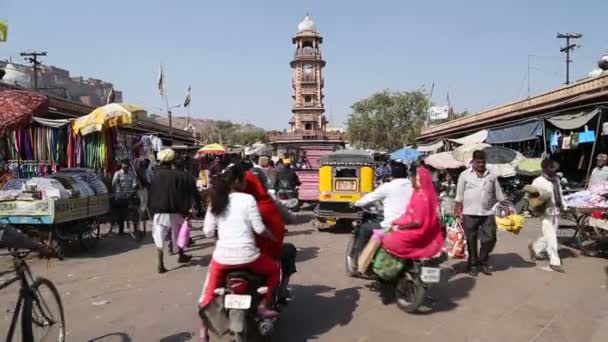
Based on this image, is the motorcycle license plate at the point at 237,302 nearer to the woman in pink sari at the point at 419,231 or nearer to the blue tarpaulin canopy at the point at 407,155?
the woman in pink sari at the point at 419,231

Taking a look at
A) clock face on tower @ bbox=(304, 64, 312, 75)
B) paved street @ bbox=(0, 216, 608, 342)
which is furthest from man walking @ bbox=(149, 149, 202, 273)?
clock face on tower @ bbox=(304, 64, 312, 75)

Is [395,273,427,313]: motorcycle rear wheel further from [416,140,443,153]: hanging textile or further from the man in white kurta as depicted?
[416,140,443,153]: hanging textile

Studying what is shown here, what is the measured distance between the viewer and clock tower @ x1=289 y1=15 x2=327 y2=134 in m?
66.3

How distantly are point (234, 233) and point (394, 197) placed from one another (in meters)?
2.08

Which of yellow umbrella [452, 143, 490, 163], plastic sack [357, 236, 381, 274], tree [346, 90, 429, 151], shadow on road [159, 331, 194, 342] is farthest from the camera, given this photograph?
tree [346, 90, 429, 151]

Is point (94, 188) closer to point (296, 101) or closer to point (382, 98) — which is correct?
point (382, 98)

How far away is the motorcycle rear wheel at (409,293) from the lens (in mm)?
4691

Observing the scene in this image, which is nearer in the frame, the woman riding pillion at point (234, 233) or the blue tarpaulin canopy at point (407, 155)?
the woman riding pillion at point (234, 233)

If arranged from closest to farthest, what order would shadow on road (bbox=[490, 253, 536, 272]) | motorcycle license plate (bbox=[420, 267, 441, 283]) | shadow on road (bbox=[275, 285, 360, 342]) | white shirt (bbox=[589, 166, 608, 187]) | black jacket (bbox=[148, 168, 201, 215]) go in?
shadow on road (bbox=[275, 285, 360, 342]), motorcycle license plate (bbox=[420, 267, 441, 283]), black jacket (bbox=[148, 168, 201, 215]), shadow on road (bbox=[490, 253, 536, 272]), white shirt (bbox=[589, 166, 608, 187])

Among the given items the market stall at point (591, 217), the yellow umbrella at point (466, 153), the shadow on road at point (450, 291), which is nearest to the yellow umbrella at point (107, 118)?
the shadow on road at point (450, 291)

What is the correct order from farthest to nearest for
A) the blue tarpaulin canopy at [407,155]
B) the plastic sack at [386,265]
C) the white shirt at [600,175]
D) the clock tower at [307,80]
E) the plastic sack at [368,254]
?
1. the clock tower at [307,80]
2. the blue tarpaulin canopy at [407,155]
3. the white shirt at [600,175]
4. the plastic sack at [368,254]
5. the plastic sack at [386,265]

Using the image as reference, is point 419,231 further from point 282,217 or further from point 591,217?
point 591,217

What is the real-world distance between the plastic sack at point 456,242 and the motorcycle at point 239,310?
4592mm

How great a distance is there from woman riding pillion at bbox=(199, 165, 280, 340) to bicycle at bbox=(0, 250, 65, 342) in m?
1.22
